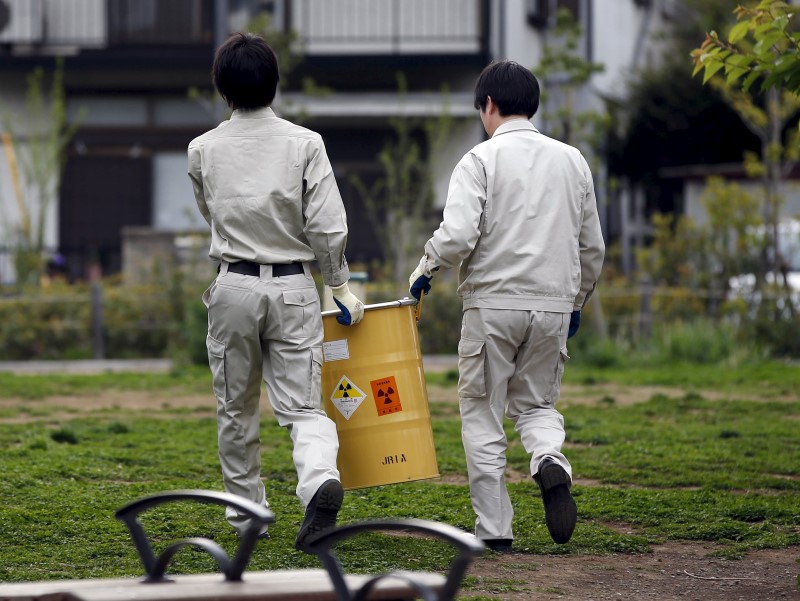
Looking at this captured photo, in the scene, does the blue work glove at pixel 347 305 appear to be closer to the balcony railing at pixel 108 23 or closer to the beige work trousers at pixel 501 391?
the beige work trousers at pixel 501 391

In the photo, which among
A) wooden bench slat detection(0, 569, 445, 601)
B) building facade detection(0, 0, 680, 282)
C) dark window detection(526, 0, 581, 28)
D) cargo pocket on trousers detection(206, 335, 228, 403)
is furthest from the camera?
dark window detection(526, 0, 581, 28)

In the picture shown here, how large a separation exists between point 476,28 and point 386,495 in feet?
50.7

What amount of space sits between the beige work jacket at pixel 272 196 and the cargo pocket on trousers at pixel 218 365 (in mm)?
335

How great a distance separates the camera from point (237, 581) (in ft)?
10.5

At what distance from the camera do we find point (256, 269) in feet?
16.9

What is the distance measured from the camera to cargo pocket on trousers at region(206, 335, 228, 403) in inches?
206

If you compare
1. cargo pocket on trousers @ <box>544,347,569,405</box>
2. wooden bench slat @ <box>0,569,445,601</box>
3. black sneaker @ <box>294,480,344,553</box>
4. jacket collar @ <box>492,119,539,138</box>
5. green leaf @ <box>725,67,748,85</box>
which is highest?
green leaf @ <box>725,67,748,85</box>

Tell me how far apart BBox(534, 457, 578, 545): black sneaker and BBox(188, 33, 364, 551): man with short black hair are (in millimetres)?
799

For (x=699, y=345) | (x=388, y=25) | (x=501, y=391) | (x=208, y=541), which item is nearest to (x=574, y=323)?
(x=501, y=391)

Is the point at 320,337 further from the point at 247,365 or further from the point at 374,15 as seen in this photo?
the point at 374,15

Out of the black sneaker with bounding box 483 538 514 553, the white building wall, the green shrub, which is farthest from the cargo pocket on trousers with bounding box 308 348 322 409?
the white building wall

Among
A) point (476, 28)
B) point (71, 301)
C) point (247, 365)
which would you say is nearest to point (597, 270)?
point (247, 365)

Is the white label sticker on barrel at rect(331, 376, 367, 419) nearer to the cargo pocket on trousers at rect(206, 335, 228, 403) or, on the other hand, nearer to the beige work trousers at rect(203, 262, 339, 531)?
the beige work trousers at rect(203, 262, 339, 531)

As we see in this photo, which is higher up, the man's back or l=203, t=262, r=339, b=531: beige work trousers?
the man's back
